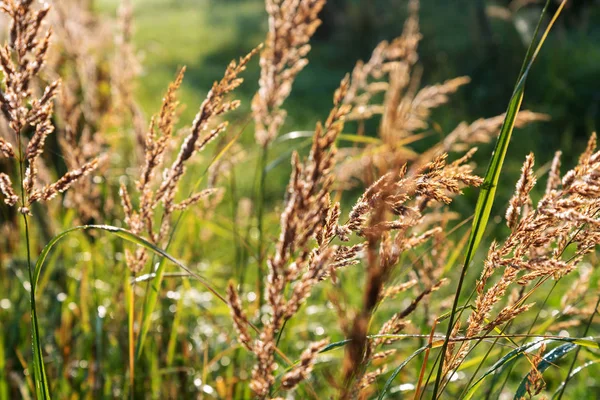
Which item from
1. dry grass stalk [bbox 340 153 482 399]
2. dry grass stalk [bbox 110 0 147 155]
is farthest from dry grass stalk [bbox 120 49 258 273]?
dry grass stalk [bbox 110 0 147 155]

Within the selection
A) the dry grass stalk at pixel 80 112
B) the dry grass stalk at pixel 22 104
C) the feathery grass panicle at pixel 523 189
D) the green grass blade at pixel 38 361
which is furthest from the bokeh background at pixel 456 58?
the feathery grass panicle at pixel 523 189

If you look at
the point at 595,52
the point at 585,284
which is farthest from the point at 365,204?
the point at 595,52

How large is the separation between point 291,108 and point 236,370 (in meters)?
6.43

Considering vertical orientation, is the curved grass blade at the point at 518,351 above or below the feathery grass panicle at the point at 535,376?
above

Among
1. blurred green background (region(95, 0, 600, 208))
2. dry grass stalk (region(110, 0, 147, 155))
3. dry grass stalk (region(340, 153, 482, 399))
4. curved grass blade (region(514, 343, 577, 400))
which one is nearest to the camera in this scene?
dry grass stalk (region(340, 153, 482, 399))

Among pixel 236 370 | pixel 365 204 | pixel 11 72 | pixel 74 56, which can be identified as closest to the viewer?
pixel 365 204

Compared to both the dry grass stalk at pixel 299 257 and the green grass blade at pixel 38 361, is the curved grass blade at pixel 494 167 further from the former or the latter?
the green grass blade at pixel 38 361

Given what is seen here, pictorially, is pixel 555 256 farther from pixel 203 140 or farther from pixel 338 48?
pixel 338 48

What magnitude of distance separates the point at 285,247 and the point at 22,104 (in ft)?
1.90

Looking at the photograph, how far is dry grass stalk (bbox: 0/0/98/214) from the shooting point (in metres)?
0.99

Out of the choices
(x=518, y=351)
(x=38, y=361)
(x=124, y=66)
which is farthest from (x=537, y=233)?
(x=124, y=66)

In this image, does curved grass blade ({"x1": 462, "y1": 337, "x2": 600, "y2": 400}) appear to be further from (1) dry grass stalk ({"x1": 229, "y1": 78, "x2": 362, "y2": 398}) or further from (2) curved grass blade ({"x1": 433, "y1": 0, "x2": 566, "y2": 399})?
(1) dry grass stalk ({"x1": 229, "y1": 78, "x2": 362, "y2": 398})

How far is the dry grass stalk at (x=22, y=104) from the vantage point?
0.99 m

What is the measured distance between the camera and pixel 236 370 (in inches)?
77.2
